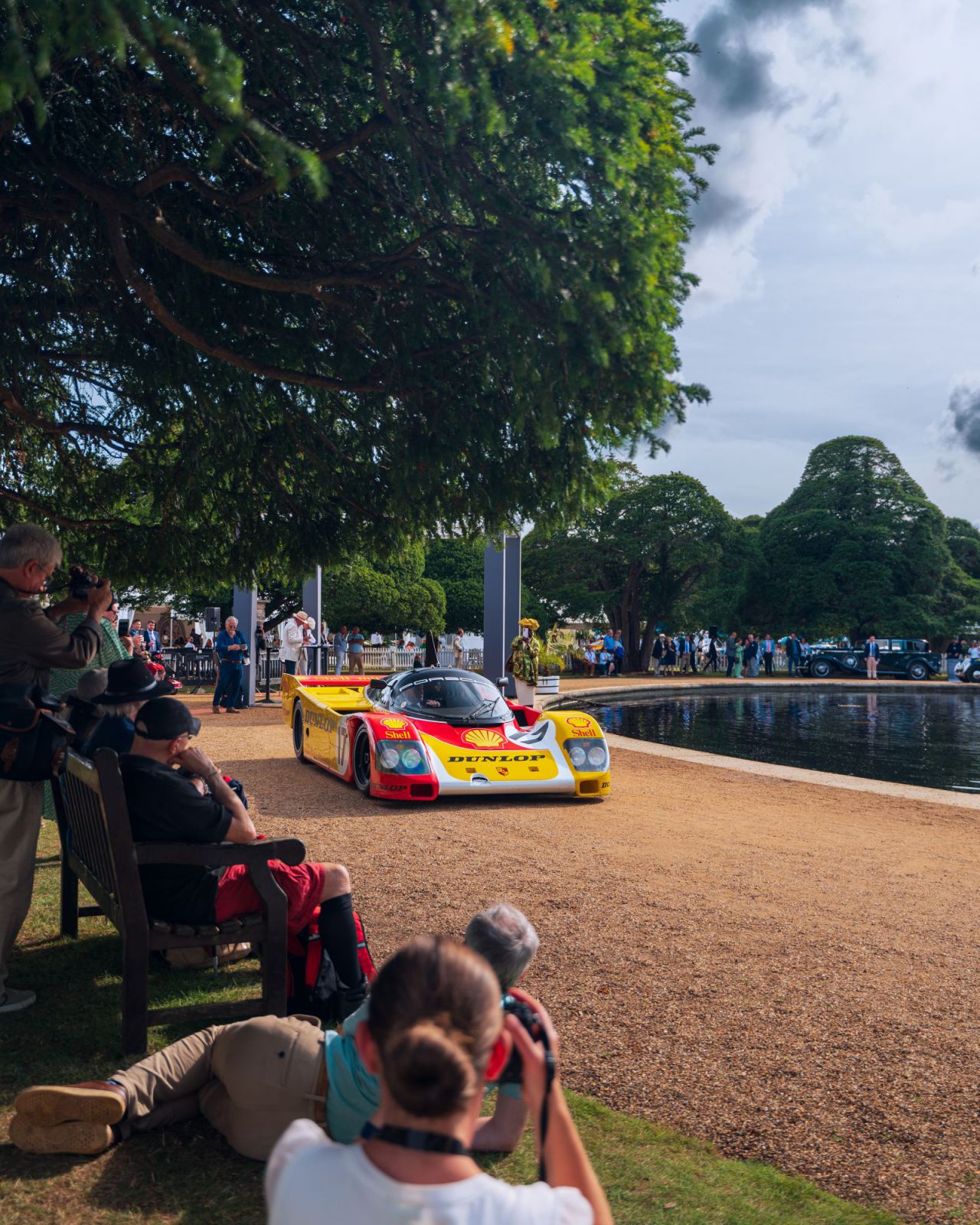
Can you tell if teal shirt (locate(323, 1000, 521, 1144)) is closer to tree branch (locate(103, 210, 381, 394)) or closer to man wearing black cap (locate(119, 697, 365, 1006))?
man wearing black cap (locate(119, 697, 365, 1006))

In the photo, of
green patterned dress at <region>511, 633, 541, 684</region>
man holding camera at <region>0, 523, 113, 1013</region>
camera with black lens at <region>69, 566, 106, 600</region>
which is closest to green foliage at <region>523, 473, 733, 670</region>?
green patterned dress at <region>511, 633, 541, 684</region>

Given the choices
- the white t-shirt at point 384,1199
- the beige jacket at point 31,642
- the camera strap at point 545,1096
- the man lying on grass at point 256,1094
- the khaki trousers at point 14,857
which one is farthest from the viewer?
the beige jacket at point 31,642

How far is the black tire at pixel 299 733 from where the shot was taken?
45.9ft

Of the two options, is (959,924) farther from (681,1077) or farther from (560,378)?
(560,378)

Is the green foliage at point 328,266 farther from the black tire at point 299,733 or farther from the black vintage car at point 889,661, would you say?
the black vintage car at point 889,661

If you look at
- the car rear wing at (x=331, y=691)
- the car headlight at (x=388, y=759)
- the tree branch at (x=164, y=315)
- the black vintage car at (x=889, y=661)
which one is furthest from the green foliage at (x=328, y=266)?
the black vintage car at (x=889, y=661)

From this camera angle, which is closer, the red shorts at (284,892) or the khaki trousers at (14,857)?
the red shorts at (284,892)

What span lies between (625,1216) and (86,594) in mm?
3762

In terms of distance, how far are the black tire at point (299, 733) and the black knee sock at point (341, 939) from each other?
9493mm

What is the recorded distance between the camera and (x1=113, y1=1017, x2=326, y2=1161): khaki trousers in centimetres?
339

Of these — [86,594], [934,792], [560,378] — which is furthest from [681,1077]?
[934,792]

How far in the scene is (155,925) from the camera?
14.0 feet

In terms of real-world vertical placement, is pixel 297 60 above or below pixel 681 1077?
above

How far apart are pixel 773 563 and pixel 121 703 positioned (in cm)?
5291
